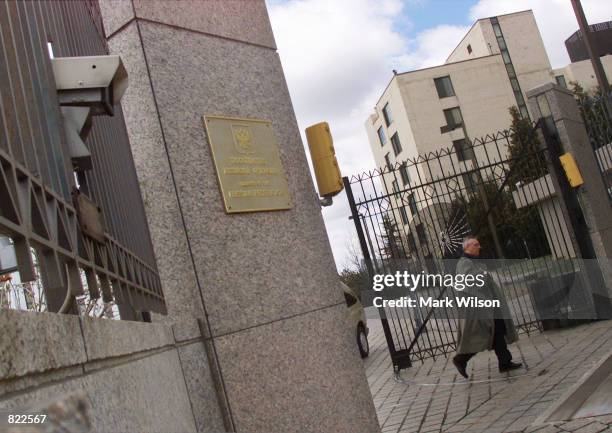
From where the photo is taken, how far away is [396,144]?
49594 millimetres

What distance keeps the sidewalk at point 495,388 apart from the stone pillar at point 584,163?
117 centimetres

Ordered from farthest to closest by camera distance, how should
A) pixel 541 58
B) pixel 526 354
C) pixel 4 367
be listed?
pixel 541 58 → pixel 526 354 → pixel 4 367

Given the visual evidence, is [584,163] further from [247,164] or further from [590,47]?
[247,164]

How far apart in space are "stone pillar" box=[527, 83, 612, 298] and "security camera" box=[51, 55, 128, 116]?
9.01 m

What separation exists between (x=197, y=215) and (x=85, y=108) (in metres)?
1.27

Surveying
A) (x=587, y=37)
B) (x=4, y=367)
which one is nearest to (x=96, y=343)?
(x=4, y=367)

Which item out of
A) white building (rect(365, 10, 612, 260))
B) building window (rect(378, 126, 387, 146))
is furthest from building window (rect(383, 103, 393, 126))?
building window (rect(378, 126, 387, 146))

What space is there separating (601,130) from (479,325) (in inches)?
179

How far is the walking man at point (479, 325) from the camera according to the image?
8.22 metres

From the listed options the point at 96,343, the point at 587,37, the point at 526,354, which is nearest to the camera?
the point at 96,343

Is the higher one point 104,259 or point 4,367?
point 104,259

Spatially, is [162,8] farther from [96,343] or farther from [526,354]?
[526,354]

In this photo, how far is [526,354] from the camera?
930 cm

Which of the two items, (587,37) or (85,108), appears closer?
(85,108)
